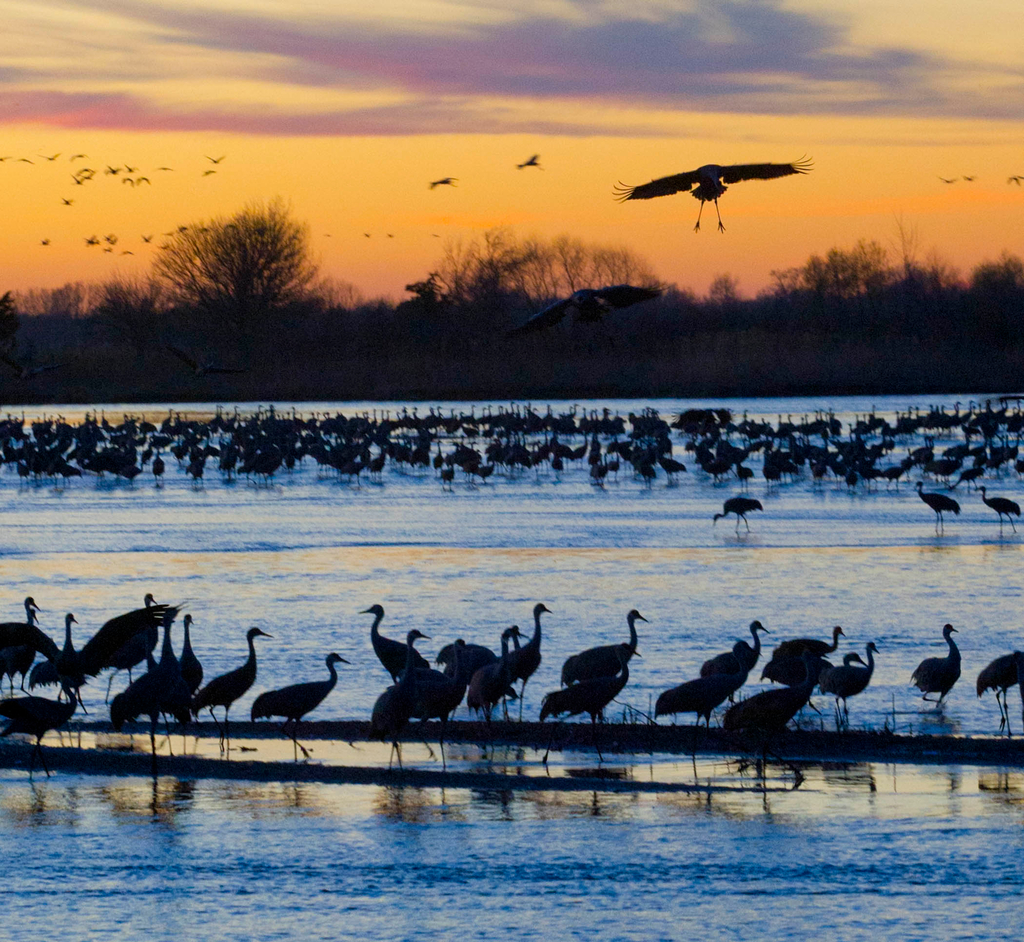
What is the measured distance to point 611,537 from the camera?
2022 cm

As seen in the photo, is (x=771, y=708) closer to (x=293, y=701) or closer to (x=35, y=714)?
(x=293, y=701)

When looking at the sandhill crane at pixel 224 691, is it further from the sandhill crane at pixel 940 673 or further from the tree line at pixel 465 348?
the tree line at pixel 465 348

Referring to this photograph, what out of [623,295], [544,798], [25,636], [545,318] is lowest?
[544,798]

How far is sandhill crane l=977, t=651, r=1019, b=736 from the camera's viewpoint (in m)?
9.58

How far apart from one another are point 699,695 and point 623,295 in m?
2.67

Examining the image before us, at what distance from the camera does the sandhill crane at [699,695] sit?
29.8 ft

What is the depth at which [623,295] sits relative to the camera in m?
10.3

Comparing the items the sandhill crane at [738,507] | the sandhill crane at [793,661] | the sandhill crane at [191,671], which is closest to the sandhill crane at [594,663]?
the sandhill crane at [793,661]

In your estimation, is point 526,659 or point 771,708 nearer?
point 771,708

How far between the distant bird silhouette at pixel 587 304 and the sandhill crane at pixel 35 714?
10.7 feet

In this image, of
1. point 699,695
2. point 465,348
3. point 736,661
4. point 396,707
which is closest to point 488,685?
point 396,707

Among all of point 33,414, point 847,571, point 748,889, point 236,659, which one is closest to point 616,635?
point 236,659

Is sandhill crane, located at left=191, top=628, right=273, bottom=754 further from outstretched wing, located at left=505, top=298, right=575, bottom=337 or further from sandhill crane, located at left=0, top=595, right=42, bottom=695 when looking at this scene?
outstretched wing, located at left=505, top=298, right=575, bottom=337

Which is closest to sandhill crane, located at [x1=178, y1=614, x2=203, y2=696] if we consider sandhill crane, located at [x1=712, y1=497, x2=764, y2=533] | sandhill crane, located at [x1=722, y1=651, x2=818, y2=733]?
sandhill crane, located at [x1=722, y1=651, x2=818, y2=733]
